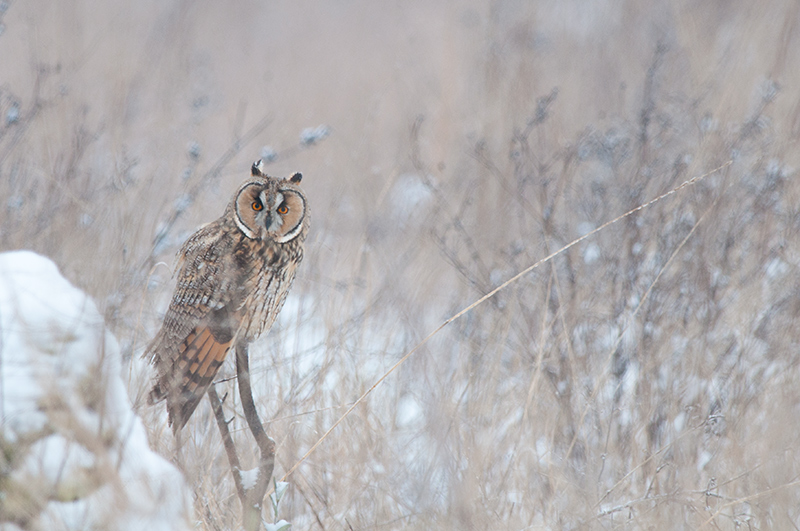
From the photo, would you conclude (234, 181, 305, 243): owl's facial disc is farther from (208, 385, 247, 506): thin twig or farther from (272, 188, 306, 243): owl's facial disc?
(208, 385, 247, 506): thin twig

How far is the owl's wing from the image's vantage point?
1683mm

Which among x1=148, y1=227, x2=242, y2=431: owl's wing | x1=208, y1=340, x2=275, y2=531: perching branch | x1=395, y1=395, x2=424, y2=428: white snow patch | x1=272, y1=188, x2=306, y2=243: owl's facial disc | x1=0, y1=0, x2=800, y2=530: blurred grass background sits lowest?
x1=395, y1=395, x2=424, y2=428: white snow patch

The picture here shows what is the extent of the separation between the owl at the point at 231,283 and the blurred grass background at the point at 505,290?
0.32 meters

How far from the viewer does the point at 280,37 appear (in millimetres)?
10719

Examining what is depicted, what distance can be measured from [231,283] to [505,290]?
2.18 metres

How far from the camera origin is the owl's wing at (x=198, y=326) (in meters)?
1.68

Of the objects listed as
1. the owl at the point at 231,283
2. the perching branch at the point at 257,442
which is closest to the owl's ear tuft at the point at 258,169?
the owl at the point at 231,283

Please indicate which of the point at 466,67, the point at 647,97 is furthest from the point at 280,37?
the point at 647,97

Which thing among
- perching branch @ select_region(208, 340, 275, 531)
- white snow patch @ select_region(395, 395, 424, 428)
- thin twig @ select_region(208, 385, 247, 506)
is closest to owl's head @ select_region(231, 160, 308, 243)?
perching branch @ select_region(208, 340, 275, 531)

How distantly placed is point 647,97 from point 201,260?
290 centimetres

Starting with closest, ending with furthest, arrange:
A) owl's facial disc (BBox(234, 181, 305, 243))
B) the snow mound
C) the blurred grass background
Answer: the snow mound → owl's facial disc (BBox(234, 181, 305, 243)) → the blurred grass background

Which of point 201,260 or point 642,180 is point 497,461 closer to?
point 201,260

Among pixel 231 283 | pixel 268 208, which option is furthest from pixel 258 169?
pixel 231 283

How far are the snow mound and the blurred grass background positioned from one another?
0.40 m
